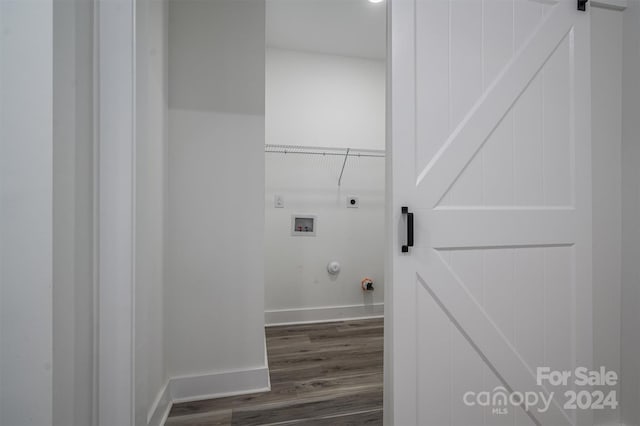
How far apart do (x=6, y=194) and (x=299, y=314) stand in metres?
2.23

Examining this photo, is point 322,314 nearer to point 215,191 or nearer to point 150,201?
point 215,191

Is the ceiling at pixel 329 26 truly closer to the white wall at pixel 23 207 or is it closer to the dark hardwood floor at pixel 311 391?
the white wall at pixel 23 207

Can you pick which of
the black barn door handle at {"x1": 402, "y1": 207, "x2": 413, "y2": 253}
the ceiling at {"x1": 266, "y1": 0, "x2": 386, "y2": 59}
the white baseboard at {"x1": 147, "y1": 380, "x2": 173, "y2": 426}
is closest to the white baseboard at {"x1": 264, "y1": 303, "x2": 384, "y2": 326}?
the white baseboard at {"x1": 147, "y1": 380, "x2": 173, "y2": 426}

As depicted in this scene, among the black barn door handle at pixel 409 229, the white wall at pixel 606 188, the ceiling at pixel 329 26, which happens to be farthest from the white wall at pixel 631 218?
the ceiling at pixel 329 26

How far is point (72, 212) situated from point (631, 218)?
220 centimetres

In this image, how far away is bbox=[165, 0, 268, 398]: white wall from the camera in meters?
1.40

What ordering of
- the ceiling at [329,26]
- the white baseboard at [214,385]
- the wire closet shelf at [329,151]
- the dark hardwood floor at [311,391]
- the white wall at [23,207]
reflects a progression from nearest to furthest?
the white wall at [23,207]
the dark hardwood floor at [311,391]
the white baseboard at [214,385]
the ceiling at [329,26]
the wire closet shelf at [329,151]

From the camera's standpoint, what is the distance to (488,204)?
100cm

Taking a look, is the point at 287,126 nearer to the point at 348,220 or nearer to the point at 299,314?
the point at 348,220

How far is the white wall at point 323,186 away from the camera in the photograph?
244cm

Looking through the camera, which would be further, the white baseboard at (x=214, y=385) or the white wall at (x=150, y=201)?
the white baseboard at (x=214, y=385)

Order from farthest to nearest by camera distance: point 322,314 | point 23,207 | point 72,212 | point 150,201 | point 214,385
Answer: point 322,314, point 214,385, point 150,201, point 72,212, point 23,207

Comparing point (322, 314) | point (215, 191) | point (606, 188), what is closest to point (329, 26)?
point (215, 191)

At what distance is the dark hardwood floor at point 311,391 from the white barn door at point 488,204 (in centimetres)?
56
